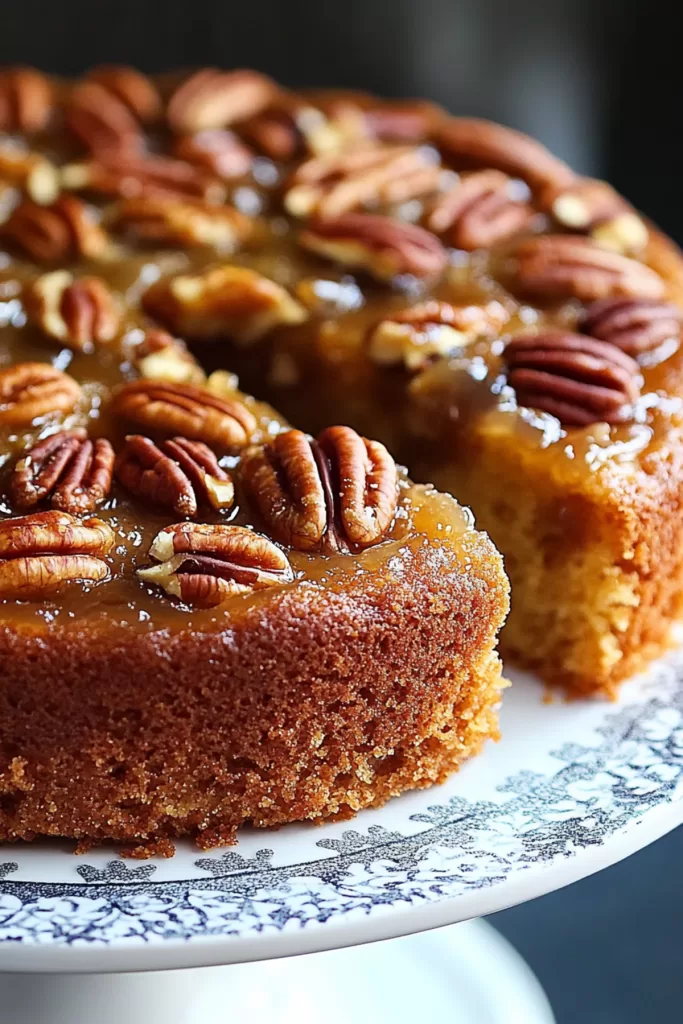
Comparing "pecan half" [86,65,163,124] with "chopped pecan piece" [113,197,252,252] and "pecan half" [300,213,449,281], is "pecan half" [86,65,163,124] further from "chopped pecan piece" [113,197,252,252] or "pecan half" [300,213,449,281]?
"pecan half" [300,213,449,281]

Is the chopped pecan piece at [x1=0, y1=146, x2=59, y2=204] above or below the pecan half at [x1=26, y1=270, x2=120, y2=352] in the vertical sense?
below

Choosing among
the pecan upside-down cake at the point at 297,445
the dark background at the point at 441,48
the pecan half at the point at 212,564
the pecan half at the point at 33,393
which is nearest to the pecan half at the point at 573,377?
the pecan upside-down cake at the point at 297,445

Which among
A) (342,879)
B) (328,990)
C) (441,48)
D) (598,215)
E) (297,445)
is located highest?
(598,215)

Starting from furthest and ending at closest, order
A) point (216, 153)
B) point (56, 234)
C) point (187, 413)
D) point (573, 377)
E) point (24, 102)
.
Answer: point (24, 102) < point (216, 153) < point (56, 234) < point (573, 377) < point (187, 413)

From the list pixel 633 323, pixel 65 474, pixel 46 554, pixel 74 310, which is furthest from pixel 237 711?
pixel 633 323

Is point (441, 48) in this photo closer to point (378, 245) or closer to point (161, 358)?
point (378, 245)

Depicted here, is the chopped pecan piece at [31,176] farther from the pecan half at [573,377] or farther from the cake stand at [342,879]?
the cake stand at [342,879]

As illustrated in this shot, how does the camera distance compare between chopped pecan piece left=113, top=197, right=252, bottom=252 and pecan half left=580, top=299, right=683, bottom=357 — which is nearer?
pecan half left=580, top=299, right=683, bottom=357

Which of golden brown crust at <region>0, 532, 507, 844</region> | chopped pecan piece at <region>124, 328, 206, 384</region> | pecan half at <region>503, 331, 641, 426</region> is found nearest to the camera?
golden brown crust at <region>0, 532, 507, 844</region>

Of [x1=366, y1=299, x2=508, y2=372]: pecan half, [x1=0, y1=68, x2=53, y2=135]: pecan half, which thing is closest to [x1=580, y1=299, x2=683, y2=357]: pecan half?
[x1=366, y1=299, x2=508, y2=372]: pecan half
